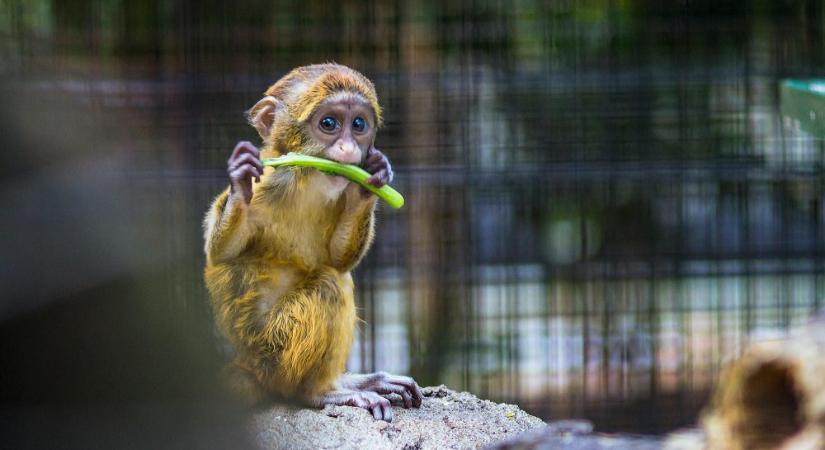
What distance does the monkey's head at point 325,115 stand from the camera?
2715 mm

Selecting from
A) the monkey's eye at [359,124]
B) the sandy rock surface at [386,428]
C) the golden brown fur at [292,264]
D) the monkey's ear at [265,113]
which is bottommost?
the sandy rock surface at [386,428]

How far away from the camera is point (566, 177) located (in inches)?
190

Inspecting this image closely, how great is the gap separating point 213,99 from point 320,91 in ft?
6.36

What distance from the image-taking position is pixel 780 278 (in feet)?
16.8

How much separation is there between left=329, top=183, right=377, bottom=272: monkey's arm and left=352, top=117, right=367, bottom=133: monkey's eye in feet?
0.53

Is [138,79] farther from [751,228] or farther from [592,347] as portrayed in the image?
[751,228]

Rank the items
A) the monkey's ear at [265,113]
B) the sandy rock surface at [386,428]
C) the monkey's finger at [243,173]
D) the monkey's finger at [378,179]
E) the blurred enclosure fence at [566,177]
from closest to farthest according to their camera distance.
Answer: the sandy rock surface at [386,428] → the monkey's finger at [243,173] → the monkey's finger at [378,179] → the monkey's ear at [265,113] → the blurred enclosure fence at [566,177]

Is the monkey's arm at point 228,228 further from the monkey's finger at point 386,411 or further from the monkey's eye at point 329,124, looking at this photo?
the monkey's finger at point 386,411

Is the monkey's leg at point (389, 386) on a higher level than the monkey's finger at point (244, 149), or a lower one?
lower

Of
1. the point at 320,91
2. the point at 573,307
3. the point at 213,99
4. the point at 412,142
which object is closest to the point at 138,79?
the point at 213,99

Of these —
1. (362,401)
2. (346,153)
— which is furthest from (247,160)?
(362,401)

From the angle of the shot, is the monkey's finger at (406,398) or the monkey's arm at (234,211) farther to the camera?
the monkey's finger at (406,398)

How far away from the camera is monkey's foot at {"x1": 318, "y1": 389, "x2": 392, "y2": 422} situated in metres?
2.62

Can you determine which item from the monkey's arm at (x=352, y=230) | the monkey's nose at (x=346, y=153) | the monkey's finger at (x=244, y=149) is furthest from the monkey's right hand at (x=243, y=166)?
the monkey's arm at (x=352, y=230)
